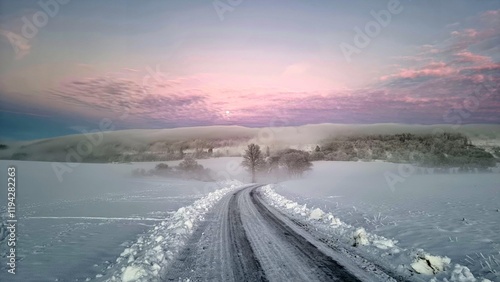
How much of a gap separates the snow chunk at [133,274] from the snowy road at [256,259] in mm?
599

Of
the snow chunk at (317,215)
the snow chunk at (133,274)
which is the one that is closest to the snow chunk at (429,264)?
the snow chunk at (133,274)

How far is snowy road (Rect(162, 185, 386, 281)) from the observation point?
22.9ft

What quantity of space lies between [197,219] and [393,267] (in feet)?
36.3

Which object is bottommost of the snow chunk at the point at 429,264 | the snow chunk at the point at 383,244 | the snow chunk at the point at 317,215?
the snow chunk at the point at 317,215

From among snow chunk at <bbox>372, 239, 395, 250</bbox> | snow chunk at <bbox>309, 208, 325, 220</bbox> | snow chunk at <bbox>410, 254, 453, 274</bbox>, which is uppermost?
snow chunk at <bbox>410, 254, 453, 274</bbox>

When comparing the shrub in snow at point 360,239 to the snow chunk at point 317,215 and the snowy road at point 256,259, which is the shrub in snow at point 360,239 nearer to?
the snowy road at point 256,259

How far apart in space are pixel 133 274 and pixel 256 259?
3464mm

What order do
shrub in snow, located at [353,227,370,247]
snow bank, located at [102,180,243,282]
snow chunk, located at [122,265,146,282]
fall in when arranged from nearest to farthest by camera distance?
1. snow chunk, located at [122,265,146,282]
2. snow bank, located at [102,180,243,282]
3. shrub in snow, located at [353,227,370,247]

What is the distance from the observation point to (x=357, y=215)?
16859 mm

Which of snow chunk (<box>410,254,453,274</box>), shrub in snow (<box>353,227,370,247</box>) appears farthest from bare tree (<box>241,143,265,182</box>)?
snow chunk (<box>410,254,453,274</box>)

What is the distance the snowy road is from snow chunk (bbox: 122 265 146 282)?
0.60 m

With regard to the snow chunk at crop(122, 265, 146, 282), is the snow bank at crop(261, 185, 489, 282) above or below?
below

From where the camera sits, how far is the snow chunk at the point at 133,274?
6891mm

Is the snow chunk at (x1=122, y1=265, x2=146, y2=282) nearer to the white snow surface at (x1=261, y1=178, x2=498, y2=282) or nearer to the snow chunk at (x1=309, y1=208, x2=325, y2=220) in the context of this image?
the white snow surface at (x1=261, y1=178, x2=498, y2=282)
